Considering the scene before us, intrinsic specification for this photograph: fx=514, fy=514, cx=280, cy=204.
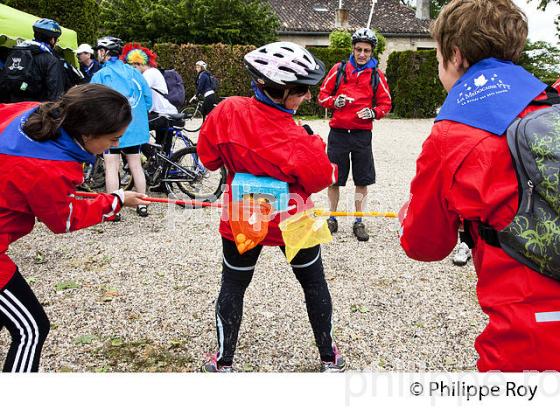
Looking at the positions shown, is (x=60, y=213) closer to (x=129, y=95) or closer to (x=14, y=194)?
(x=14, y=194)

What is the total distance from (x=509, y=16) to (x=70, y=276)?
4.11 m

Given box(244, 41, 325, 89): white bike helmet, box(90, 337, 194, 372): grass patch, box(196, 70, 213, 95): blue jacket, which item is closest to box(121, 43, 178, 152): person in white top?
box(90, 337, 194, 372): grass patch

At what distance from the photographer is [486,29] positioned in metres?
1.46

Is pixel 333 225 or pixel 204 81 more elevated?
pixel 333 225

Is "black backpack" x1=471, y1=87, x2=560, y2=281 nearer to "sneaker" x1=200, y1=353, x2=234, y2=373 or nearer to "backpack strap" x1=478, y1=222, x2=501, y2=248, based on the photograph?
"backpack strap" x1=478, y1=222, x2=501, y2=248

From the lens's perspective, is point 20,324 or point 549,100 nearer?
point 549,100

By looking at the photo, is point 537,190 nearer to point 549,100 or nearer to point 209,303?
point 549,100

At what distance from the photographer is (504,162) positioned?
137 centimetres

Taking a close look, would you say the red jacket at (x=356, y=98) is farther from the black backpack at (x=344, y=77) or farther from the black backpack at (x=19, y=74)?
the black backpack at (x=19, y=74)

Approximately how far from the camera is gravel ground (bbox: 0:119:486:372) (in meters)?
3.26

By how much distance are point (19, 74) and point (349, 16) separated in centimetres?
3370

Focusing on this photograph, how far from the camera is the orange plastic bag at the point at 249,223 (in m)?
2.51

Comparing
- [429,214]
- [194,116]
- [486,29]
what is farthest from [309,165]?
[194,116]

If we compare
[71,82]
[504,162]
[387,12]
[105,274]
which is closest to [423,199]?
[504,162]
